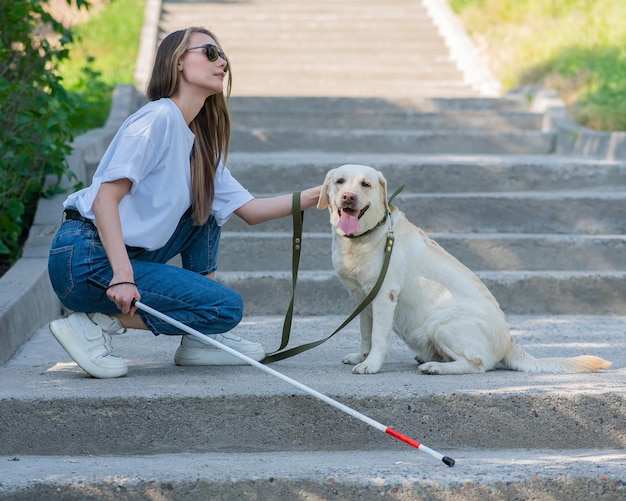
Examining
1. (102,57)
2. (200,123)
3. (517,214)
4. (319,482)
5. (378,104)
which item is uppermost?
(102,57)

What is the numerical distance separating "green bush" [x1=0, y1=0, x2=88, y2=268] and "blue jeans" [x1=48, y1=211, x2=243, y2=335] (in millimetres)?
1718

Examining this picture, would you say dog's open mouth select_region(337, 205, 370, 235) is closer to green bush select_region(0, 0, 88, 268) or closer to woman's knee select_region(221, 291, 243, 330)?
woman's knee select_region(221, 291, 243, 330)

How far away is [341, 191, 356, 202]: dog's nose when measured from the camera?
3.60 metres

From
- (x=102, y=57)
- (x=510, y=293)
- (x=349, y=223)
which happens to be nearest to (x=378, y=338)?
(x=349, y=223)

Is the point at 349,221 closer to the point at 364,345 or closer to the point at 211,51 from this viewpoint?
the point at 364,345

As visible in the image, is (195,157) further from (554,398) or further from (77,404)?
(554,398)

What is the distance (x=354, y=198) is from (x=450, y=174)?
3024 mm

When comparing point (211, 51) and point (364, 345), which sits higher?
point (211, 51)

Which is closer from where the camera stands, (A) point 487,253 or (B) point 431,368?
(B) point 431,368

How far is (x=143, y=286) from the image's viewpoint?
361 centimetres

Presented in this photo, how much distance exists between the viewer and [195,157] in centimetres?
384

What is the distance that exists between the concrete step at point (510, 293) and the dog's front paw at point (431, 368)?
1.53m

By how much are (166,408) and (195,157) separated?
111 cm

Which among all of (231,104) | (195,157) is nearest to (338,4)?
(231,104)
